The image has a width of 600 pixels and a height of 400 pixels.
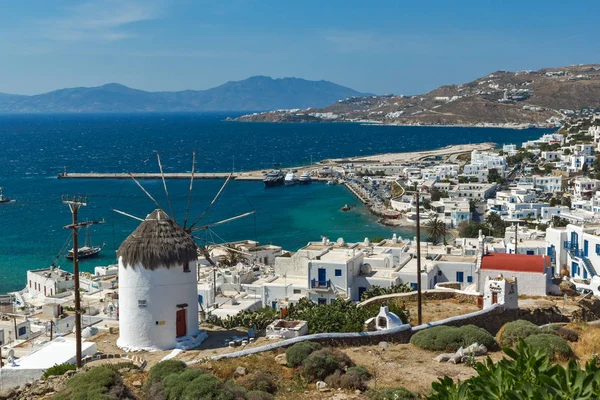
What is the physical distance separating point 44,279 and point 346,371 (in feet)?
115

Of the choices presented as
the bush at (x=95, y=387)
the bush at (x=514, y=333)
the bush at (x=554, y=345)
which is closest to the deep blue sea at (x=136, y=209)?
the bush at (x=514, y=333)

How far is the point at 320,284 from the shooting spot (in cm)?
3147

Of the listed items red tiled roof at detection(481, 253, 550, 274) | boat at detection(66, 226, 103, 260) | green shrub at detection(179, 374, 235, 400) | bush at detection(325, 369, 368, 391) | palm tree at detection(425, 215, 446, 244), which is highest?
red tiled roof at detection(481, 253, 550, 274)

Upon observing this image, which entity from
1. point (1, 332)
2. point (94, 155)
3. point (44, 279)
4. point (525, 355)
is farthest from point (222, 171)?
point (525, 355)

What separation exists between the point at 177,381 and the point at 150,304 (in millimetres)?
5198

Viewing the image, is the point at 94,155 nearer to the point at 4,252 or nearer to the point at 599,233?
the point at 4,252

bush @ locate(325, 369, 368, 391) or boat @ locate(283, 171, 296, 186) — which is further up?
bush @ locate(325, 369, 368, 391)

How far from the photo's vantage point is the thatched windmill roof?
63.7 feet

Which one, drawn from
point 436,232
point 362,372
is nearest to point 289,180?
point 436,232

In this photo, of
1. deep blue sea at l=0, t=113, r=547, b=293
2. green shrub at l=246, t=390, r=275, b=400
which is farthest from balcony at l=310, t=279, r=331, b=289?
green shrub at l=246, t=390, r=275, b=400

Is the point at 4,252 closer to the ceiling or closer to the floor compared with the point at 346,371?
closer to the floor

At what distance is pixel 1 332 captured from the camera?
32.0 m

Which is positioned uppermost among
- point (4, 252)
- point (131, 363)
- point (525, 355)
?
point (525, 355)

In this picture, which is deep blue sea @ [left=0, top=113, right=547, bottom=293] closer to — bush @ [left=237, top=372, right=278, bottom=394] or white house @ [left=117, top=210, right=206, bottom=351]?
white house @ [left=117, top=210, right=206, bottom=351]
